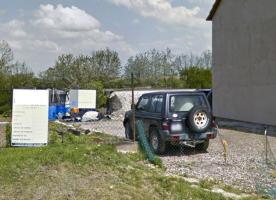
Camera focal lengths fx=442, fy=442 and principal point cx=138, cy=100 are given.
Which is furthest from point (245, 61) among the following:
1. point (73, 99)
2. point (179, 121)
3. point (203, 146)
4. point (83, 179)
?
point (83, 179)

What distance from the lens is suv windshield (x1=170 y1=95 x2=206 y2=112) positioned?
12516mm

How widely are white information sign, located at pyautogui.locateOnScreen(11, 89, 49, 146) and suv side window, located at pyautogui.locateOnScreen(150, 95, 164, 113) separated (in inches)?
124

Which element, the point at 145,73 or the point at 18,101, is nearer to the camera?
the point at 18,101

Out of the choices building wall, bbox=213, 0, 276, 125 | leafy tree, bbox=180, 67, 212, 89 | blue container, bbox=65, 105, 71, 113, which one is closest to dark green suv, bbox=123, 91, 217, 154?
building wall, bbox=213, 0, 276, 125

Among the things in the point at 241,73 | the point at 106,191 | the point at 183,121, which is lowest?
the point at 106,191

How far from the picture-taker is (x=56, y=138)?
13.1 meters

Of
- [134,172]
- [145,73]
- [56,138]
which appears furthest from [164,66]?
[134,172]

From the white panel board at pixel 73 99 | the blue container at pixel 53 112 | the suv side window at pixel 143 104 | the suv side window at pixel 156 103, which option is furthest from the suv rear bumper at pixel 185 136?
the blue container at pixel 53 112

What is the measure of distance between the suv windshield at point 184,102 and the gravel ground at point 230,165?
133 cm

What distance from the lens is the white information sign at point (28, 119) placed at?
11.7 m

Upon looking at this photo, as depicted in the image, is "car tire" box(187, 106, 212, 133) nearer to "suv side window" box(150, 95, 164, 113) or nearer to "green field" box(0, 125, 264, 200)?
"suv side window" box(150, 95, 164, 113)

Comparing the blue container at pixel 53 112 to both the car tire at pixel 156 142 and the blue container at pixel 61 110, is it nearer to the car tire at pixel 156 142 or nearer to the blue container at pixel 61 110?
the blue container at pixel 61 110

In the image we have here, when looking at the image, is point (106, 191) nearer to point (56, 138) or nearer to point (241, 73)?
point (56, 138)

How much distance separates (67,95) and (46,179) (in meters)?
22.0
